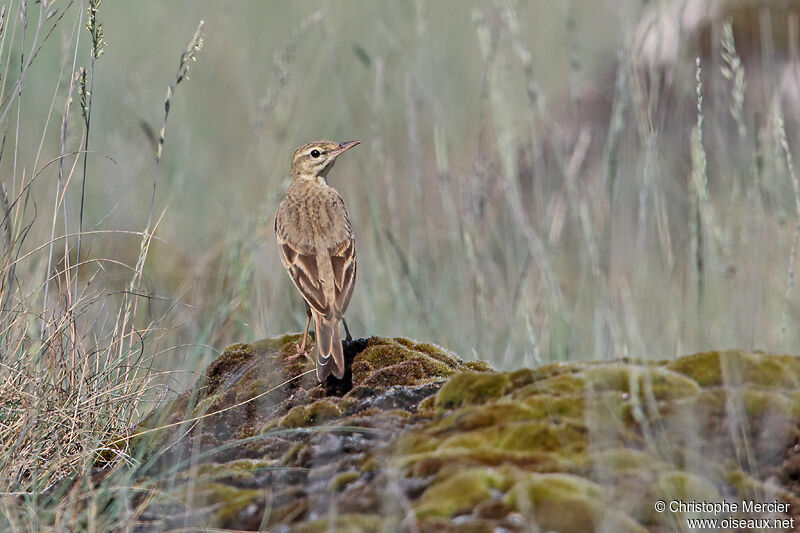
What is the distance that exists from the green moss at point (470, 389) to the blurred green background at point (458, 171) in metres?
0.57

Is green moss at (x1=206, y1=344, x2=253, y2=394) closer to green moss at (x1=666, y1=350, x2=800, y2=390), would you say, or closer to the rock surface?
the rock surface

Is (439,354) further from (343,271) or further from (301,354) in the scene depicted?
(343,271)

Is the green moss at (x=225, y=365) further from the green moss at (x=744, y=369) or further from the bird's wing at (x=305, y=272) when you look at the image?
the green moss at (x=744, y=369)

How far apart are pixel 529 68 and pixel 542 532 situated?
2.53 metres

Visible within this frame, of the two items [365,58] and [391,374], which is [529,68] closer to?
[365,58]

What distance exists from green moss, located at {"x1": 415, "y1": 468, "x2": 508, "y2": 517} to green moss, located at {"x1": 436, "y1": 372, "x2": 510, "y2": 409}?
0.48 m

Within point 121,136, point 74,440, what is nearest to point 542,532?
point 74,440

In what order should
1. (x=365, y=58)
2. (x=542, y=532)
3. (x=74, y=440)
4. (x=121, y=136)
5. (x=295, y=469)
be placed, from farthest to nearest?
(x=121, y=136) < (x=365, y=58) < (x=74, y=440) < (x=295, y=469) < (x=542, y=532)

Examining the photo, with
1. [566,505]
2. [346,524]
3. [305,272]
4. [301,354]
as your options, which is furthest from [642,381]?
[305,272]

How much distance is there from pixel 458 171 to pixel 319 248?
4.59 meters

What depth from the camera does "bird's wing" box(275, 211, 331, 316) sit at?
390 cm

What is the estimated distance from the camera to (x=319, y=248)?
4312 mm

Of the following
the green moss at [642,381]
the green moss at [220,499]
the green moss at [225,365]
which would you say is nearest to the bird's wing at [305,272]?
the green moss at [225,365]

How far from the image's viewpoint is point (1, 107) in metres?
3.61
